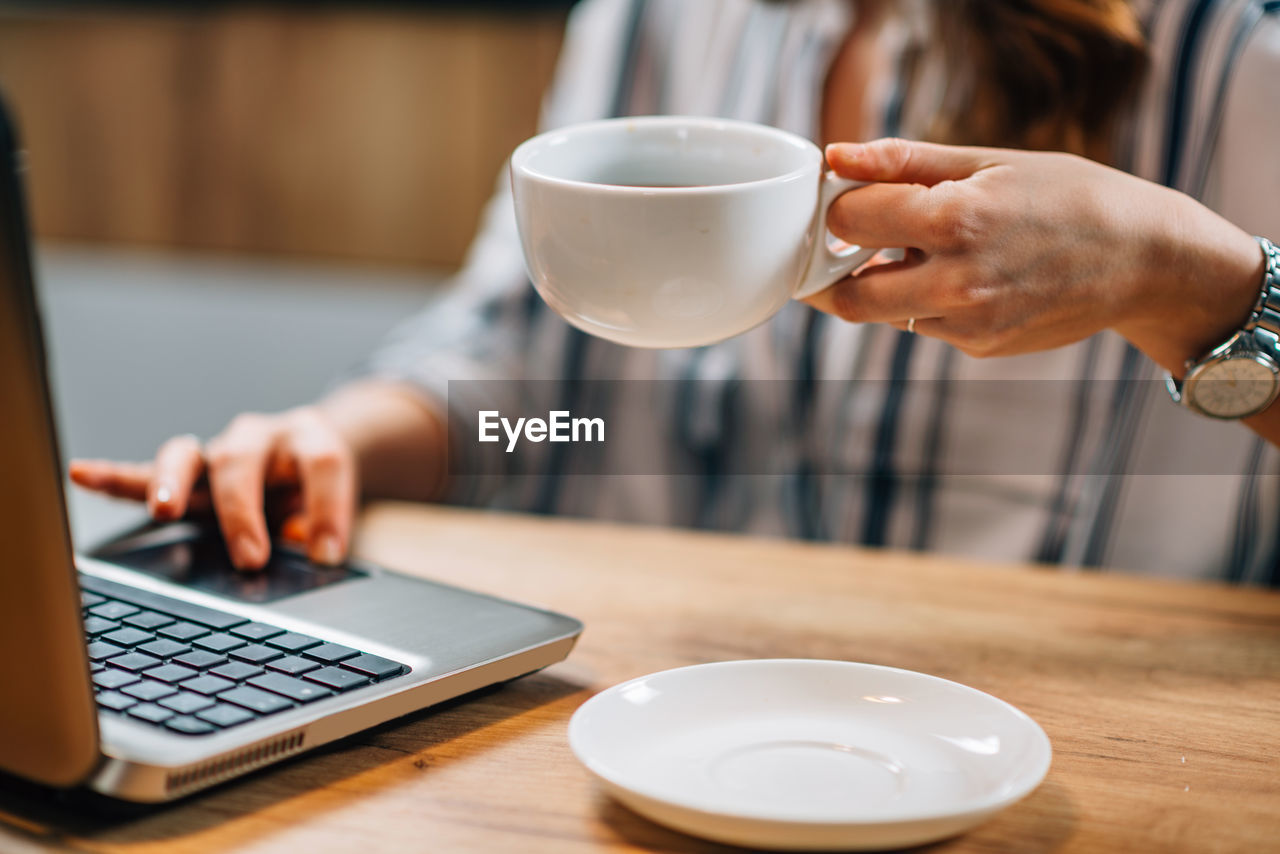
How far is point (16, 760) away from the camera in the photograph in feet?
1.21

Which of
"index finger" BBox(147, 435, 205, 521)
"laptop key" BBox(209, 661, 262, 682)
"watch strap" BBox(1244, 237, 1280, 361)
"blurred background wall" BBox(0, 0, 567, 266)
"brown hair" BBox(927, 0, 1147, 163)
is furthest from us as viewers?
"blurred background wall" BBox(0, 0, 567, 266)

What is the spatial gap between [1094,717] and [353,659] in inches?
12.4

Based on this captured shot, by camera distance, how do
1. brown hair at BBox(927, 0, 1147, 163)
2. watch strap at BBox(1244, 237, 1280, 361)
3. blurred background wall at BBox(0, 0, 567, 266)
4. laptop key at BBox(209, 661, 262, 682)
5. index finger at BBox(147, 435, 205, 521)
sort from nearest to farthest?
laptop key at BBox(209, 661, 262, 682) < watch strap at BBox(1244, 237, 1280, 361) < index finger at BBox(147, 435, 205, 521) < brown hair at BBox(927, 0, 1147, 163) < blurred background wall at BBox(0, 0, 567, 266)

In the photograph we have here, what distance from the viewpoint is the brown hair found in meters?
0.83

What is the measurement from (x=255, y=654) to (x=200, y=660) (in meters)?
0.02

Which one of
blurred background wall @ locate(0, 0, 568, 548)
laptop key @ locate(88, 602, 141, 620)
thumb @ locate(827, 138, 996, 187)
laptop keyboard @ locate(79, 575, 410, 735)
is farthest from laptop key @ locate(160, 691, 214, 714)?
blurred background wall @ locate(0, 0, 568, 548)

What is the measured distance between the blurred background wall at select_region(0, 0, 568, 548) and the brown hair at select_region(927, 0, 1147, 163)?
0.96m

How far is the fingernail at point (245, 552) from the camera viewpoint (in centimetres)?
60

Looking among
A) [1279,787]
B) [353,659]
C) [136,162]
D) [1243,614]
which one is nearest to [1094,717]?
[1279,787]

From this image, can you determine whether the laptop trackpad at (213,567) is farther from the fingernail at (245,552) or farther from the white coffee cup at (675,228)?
the white coffee cup at (675,228)

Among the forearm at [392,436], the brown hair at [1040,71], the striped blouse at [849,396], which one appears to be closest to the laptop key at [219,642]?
the forearm at [392,436]

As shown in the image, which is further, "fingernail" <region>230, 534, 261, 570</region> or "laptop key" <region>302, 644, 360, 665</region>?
"fingernail" <region>230, 534, 261, 570</region>

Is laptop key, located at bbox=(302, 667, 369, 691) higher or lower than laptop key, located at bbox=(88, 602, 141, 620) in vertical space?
higher

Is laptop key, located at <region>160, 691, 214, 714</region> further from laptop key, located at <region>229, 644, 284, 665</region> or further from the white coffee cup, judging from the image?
the white coffee cup
